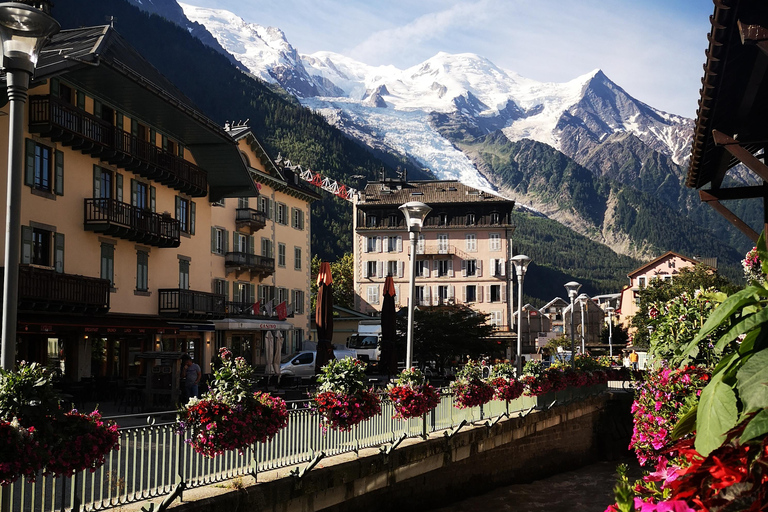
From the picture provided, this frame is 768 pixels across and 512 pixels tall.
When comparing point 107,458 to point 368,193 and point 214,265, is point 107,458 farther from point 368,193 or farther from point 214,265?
point 368,193

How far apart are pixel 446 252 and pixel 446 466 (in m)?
60.8

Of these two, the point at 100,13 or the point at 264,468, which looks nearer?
the point at 264,468

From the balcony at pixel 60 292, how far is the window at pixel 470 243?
177 ft

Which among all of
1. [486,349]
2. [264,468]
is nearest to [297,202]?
[486,349]

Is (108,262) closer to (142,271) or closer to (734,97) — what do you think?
(142,271)

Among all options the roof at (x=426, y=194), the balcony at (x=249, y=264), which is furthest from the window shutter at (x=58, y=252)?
the roof at (x=426, y=194)

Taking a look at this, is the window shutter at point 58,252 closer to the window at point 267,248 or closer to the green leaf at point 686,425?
the window at point 267,248

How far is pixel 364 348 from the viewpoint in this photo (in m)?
A: 49.6

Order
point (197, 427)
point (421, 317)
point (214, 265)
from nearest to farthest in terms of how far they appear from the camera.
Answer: point (197, 427) → point (214, 265) → point (421, 317)

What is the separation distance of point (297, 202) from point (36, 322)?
1176 inches

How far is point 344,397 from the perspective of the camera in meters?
14.9

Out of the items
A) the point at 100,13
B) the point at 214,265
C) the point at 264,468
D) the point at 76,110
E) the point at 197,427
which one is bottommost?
the point at 264,468

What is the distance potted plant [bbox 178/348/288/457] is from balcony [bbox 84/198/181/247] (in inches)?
759

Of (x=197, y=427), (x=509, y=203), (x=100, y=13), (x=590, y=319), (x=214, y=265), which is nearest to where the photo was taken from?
(x=197, y=427)
